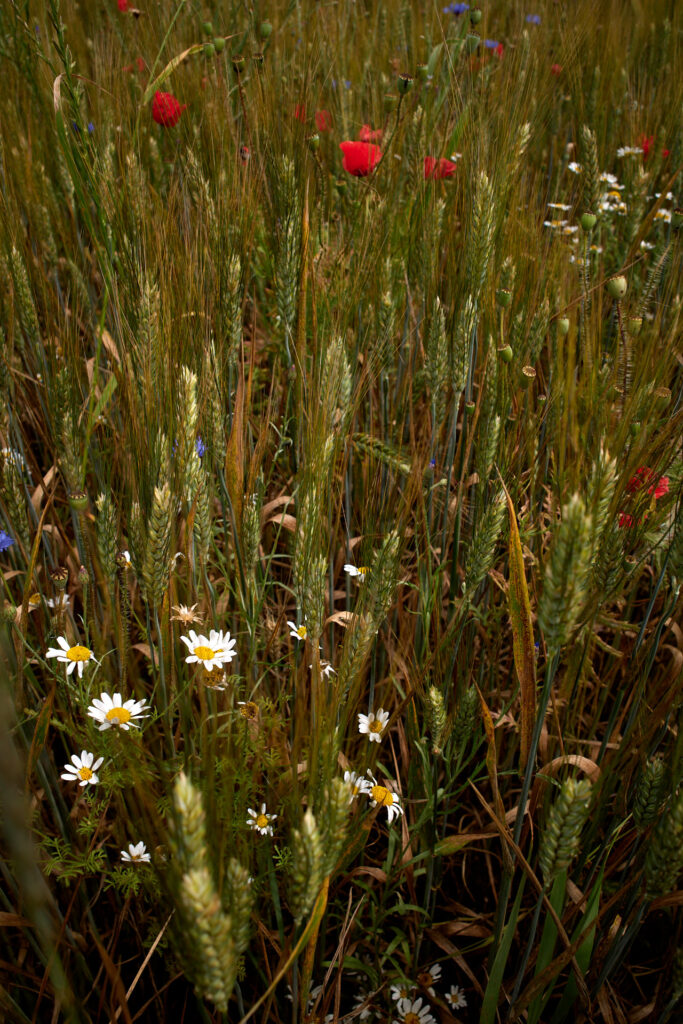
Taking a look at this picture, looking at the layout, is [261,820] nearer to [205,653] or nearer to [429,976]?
[205,653]

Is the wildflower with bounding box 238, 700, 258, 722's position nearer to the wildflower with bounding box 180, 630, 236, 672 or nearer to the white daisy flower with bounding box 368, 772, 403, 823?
the wildflower with bounding box 180, 630, 236, 672

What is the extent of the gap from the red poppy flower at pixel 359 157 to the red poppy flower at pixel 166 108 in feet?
1.10

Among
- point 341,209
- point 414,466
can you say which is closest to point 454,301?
point 414,466

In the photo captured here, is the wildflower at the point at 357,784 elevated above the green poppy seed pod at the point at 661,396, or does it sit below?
below

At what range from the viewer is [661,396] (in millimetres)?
909

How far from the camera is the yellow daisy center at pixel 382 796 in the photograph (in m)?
0.98

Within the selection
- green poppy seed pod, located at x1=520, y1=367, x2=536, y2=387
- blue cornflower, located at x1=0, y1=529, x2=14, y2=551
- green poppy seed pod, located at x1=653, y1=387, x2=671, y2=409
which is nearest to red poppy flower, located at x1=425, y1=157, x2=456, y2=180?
green poppy seed pod, located at x1=520, y1=367, x2=536, y2=387

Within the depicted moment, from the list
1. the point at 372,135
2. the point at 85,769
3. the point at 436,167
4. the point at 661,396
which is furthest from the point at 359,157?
the point at 85,769

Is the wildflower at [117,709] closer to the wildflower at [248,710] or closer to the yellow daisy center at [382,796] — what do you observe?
the wildflower at [248,710]

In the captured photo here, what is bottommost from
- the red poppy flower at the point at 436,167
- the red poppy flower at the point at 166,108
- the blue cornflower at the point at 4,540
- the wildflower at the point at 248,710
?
the wildflower at the point at 248,710

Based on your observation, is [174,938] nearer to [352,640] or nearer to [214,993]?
[214,993]

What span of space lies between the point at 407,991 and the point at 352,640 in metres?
0.57

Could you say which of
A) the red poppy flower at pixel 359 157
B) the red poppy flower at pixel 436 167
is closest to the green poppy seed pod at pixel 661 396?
the red poppy flower at pixel 436 167

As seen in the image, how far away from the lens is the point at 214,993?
0.51 meters
